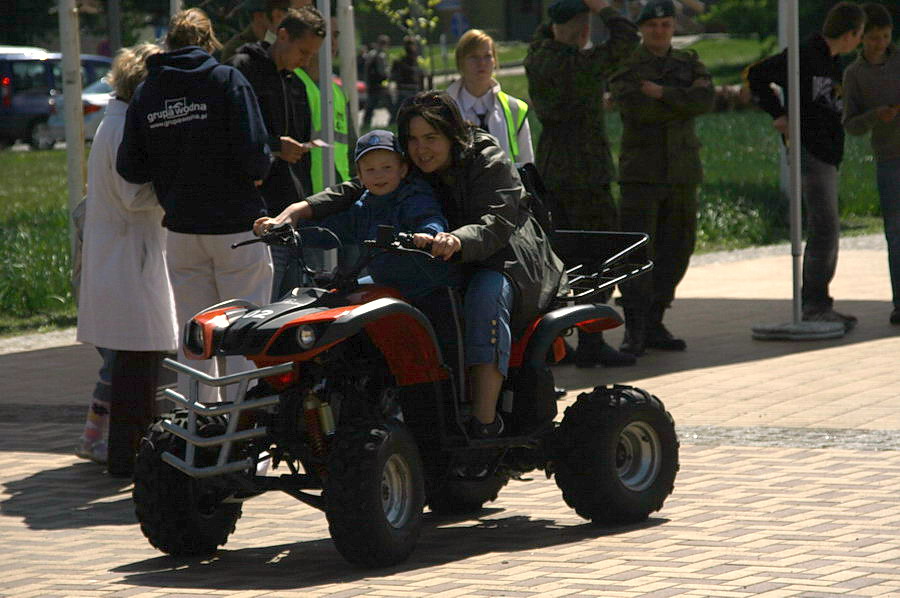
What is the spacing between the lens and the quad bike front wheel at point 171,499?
591 cm

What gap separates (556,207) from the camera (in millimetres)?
9836

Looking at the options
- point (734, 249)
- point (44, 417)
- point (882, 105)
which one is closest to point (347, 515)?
point (44, 417)

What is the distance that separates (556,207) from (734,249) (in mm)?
7547

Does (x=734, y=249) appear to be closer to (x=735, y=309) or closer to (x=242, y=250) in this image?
(x=735, y=309)

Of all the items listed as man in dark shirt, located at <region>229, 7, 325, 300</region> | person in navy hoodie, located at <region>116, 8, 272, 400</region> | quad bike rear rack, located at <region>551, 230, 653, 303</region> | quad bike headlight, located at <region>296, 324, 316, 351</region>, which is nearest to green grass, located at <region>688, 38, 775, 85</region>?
man in dark shirt, located at <region>229, 7, 325, 300</region>

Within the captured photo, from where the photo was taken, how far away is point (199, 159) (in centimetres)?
739

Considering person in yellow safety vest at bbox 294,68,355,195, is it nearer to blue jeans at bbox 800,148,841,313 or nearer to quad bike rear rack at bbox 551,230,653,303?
quad bike rear rack at bbox 551,230,653,303

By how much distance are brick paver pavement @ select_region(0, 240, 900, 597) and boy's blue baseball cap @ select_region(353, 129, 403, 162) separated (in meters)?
1.41

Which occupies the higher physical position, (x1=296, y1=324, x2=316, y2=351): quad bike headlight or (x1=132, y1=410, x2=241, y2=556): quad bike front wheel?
(x1=296, y1=324, x2=316, y2=351): quad bike headlight

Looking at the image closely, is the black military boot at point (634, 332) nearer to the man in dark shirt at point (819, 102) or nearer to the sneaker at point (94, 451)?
the man in dark shirt at point (819, 102)

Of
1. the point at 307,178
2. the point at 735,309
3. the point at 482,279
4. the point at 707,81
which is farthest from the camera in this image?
the point at 735,309

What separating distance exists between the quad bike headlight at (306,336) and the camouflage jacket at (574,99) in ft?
15.5

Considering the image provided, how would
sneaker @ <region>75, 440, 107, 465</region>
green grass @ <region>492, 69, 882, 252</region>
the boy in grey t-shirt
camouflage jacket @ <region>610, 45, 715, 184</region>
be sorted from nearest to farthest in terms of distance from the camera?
1. sneaker @ <region>75, 440, 107, 465</region>
2. camouflage jacket @ <region>610, 45, 715, 184</region>
3. the boy in grey t-shirt
4. green grass @ <region>492, 69, 882, 252</region>

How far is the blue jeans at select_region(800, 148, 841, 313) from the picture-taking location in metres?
11.3
